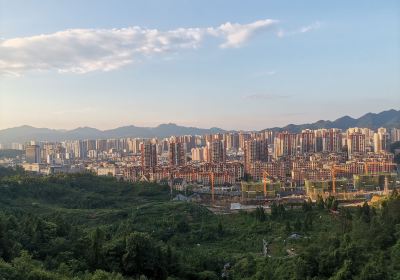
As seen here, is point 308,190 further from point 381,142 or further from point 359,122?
point 359,122

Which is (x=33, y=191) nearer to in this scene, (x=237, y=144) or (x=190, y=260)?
(x=190, y=260)

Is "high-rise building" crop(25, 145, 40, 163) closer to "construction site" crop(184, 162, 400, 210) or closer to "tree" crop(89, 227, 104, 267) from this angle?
"construction site" crop(184, 162, 400, 210)

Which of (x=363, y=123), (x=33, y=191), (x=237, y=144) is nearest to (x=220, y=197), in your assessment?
(x=33, y=191)

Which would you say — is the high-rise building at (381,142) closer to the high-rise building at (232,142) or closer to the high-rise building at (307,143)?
the high-rise building at (307,143)

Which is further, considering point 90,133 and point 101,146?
point 90,133

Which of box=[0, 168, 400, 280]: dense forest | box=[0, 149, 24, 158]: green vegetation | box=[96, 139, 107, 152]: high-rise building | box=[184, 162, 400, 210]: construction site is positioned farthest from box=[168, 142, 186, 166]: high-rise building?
box=[96, 139, 107, 152]: high-rise building

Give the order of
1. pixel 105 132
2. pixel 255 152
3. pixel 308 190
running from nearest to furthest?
1. pixel 308 190
2. pixel 255 152
3. pixel 105 132

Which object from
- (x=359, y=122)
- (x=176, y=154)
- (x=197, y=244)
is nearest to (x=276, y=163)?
(x=176, y=154)

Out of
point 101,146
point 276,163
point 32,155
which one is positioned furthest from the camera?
point 101,146

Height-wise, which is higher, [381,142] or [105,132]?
[105,132]
